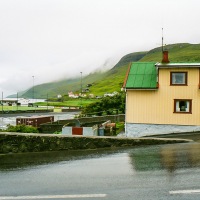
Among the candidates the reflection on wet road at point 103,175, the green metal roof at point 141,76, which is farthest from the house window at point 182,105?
the reflection on wet road at point 103,175

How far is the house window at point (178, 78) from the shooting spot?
28.7 metres

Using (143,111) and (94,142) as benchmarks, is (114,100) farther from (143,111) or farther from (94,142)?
(94,142)

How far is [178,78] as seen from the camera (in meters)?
28.9

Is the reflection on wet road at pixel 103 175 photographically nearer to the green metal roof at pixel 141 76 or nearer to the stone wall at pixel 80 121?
the green metal roof at pixel 141 76

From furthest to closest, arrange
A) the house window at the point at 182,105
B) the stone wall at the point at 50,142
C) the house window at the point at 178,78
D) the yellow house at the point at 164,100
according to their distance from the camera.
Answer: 1. the house window at the point at 182,105
2. the house window at the point at 178,78
3. the yellow house at the point at 164,100
4. the stone wall at the point at 50,142

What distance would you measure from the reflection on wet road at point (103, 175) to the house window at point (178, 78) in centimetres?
1716

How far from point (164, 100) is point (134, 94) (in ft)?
9.17

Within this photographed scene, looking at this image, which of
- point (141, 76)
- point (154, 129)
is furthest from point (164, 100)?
point (141, 76)

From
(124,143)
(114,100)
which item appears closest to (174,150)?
(124,143)

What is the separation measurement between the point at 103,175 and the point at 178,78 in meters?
21.8

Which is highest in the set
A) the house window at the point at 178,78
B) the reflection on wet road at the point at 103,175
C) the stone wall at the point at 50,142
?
the house window at the point at 178,78

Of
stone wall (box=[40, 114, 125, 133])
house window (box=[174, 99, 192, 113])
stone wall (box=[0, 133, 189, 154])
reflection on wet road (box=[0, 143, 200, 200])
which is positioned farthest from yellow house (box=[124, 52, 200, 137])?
reflection on wet road (box=[0, 143, 200, 200])

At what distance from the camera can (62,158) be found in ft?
36.1

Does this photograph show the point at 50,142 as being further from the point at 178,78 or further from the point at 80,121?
the point at 80,121
